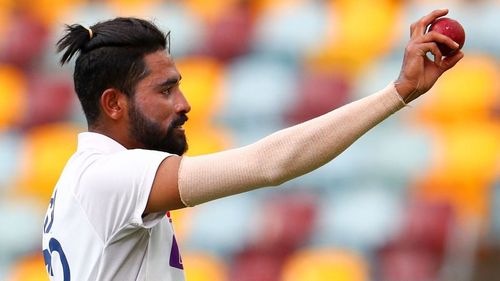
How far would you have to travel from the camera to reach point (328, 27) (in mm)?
7879

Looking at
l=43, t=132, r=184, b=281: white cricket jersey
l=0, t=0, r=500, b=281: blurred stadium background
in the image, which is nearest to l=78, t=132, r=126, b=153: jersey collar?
l=43, t=132, r=184, b=281: white cricket jersey

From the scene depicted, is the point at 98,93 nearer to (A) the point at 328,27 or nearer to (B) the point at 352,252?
(B) the point at 352,252

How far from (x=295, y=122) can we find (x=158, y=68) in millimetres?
4421

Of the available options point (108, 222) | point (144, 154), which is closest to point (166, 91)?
point (144, 154)

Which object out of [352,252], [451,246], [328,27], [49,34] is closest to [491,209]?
[451,246]

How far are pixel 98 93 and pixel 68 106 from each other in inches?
216

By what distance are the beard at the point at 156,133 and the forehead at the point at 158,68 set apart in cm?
9

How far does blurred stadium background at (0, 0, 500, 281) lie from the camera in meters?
6.03

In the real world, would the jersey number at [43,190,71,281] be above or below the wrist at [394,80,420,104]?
below

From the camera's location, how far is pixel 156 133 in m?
2.92

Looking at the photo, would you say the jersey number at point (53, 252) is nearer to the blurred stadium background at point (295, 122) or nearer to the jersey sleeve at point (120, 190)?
the jersey sleeve at point (120, 190)

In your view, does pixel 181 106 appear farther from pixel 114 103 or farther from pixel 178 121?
pixel 114 103

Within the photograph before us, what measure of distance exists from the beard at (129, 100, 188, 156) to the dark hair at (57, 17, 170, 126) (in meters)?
0.06

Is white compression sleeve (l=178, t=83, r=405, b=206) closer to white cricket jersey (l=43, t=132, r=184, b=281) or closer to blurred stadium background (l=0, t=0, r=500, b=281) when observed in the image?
white cricket jersey (l=43, t=132, r=184, b=281)
